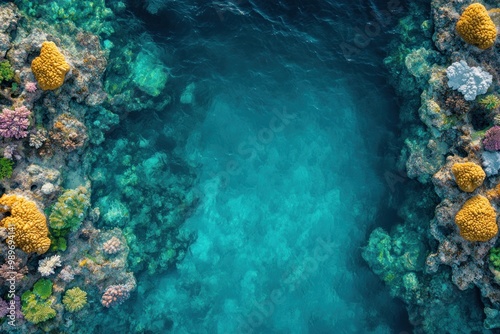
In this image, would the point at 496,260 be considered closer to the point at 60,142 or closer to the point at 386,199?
the point at 386,199

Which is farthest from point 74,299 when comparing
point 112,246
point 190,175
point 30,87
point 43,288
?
point 30,87

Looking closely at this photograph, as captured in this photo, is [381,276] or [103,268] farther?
[381,276]

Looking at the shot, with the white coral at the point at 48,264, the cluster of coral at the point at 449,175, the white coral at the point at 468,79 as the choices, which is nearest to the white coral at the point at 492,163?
the cluster of coral at the point at 449,175

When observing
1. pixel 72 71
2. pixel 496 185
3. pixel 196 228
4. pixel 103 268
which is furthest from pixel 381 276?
pixel 72 71

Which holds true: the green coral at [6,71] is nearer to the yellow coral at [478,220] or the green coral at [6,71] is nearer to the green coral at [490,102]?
the yellow coral at [478,220]

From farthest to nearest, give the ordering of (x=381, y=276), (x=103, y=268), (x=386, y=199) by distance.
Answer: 1. (x=386, y=199)
2. (x=381, y=276)
3. (x=103, y=268)

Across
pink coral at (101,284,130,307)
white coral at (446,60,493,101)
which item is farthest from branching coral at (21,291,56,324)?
white coral at (446,60,493,101)

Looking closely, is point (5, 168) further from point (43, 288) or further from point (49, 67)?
point (43, 288)
